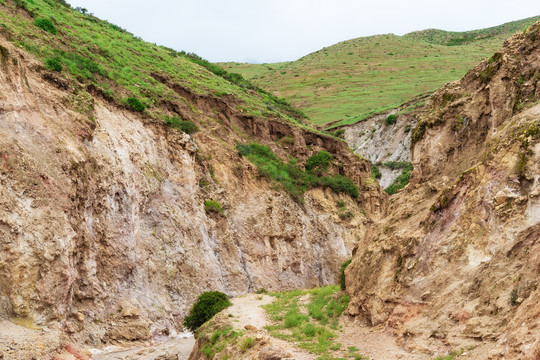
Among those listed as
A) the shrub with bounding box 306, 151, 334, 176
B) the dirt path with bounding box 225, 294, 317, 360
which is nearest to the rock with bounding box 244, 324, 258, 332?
the dirt path with bounding box 225, 294, 317, 360

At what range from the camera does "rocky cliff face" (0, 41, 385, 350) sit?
57.4 ft

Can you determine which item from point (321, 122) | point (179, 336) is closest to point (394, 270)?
point (179, 336)

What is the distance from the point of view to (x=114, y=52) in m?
33.6

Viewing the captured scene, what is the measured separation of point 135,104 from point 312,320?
17957mm

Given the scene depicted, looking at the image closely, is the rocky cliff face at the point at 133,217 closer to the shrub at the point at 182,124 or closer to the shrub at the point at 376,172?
the shrub at the point at 182,124

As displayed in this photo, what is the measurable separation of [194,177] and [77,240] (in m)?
10.1

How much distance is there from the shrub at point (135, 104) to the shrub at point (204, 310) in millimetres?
12807

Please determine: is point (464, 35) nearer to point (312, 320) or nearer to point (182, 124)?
point (182, 124)

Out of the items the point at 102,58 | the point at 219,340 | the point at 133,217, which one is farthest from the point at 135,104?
the point at 219,340

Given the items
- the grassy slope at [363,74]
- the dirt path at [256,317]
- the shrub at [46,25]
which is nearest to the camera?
the dirt path at [256,317]

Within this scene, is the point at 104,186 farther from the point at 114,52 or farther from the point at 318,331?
the point at 114,52

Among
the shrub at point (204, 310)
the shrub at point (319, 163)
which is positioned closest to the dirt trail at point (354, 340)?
the shrub at point (204, 310)

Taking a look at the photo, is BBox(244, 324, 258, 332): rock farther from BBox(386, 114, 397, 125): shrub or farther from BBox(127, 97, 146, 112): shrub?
BBox(386, 114, 397, 125): shrub

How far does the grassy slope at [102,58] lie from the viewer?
2606 centimetres
